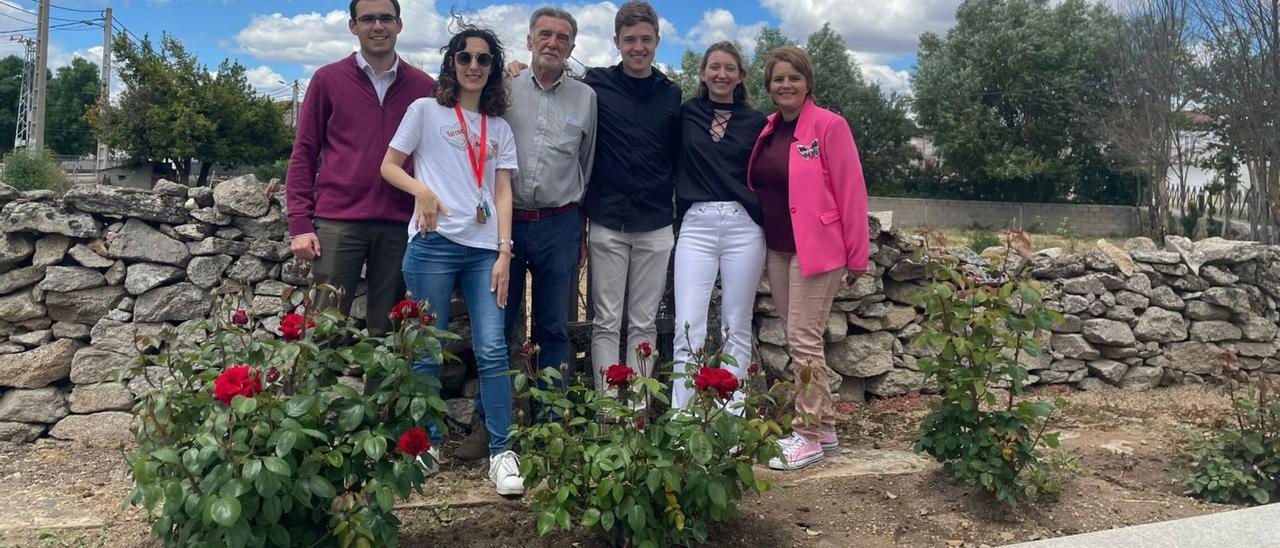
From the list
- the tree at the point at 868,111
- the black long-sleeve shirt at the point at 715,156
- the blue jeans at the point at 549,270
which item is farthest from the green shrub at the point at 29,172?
the tree at the point at 868,111

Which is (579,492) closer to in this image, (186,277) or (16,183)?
(186,277)

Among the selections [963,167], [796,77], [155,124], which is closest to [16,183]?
[155,124]

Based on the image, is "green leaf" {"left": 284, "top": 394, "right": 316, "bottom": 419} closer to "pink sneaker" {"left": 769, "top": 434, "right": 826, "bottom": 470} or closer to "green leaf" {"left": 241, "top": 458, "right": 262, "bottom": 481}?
"green leaf" {"left": 241, "top": 458, "right": 262, "bottom": 481}

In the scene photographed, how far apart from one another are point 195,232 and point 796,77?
2973 mm

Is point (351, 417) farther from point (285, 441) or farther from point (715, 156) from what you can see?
point (715, 156)

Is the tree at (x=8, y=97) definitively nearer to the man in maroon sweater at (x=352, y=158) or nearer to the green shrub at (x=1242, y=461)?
the man in maroon sweater at (x=352, y=158)

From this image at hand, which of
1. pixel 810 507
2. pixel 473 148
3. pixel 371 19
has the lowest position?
pixel 810 507

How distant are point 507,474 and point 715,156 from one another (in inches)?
62.4

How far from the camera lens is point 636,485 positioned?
2.67 metres

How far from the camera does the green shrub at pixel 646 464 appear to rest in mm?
2621

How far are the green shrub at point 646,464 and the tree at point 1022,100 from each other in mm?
22681

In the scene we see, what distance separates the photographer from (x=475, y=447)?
13.5 ft

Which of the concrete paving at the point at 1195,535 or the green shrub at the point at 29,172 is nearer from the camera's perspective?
the concrete paving at the point at 1195,535

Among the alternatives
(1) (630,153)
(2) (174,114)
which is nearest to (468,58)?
(1) (630,153)
